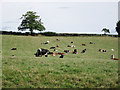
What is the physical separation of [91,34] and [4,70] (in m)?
60.2

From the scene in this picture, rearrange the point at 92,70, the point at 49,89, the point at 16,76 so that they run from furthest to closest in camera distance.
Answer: the point at 92,70 < the point at 16,76 < the point at 49,89

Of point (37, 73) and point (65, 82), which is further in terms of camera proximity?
point (37, 73)

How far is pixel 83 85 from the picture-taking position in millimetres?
9906

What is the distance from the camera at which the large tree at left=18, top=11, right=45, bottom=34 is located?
84.9 meters

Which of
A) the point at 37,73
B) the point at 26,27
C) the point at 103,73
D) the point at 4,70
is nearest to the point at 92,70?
the point at 103,73

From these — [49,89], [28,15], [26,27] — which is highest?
[28,15]

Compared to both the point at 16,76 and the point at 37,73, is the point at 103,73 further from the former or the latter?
the point at 16,76

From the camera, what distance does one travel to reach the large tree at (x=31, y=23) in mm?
84938

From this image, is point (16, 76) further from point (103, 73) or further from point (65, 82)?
point (103, 73)

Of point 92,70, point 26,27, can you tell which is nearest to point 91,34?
point 26,27

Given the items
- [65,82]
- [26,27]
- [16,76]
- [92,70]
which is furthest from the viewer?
[26,27]

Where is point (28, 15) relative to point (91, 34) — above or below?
above

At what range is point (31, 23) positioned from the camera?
85812mm

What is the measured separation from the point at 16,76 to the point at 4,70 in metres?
1.62
